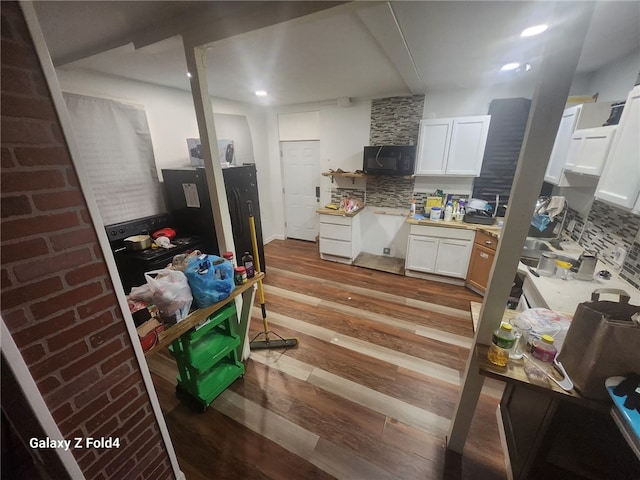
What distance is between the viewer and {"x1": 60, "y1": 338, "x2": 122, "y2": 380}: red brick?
2.66ft

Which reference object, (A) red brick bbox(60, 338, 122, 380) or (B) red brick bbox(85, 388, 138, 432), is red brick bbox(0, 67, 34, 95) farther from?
(B) red brick bbox(85, 388, 138, 432)

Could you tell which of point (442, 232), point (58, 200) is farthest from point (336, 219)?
point (58, 200)

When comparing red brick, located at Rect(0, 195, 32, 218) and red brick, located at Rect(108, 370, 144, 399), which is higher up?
red brick, located at Rect(0, 195, 32, 218)

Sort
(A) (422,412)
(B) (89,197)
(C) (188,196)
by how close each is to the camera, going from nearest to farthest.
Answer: (B) (89,197) → (A) (422,412) → (C) (188,196)

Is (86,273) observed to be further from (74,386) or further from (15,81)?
(15,81)

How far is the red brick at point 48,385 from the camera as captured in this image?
2.48ft

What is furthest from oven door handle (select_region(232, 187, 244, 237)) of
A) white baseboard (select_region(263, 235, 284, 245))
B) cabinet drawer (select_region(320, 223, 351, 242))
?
white baseboard (select_region(263, 235, 284, 245))

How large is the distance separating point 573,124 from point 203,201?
11.5 ft

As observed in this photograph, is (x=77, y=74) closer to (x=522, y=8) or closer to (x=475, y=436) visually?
(x=522, y=8)

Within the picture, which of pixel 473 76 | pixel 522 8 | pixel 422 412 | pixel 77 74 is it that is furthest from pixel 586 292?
pixel 77 74

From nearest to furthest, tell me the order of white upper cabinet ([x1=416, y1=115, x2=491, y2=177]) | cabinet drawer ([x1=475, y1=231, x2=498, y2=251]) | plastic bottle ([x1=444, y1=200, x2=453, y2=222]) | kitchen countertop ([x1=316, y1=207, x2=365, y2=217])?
cabinet drawer ([x1=475, y1=231, x2=498, y2=251]) < white upper cabinet ([x1=416, y1=115, x2=491, y2=177]) < plastic bottle ([x1=444, y1=200, x2=453, y2=222]) < kitchen countertop ([x1=316, y1=207, x2=365, y2=217])

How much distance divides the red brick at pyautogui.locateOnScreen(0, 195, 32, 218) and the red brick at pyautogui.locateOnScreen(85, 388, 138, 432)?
0.76 meters

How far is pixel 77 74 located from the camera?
219 cm

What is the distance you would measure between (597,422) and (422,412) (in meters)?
0.94
